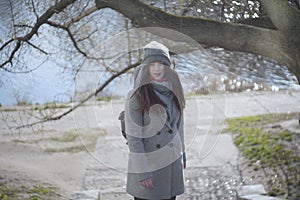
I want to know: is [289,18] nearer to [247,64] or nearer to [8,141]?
[247,64]

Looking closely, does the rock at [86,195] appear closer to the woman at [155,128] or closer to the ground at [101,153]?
the ground at [101,153]

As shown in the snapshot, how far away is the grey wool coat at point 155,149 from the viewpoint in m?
1.57

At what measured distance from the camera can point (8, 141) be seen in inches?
122

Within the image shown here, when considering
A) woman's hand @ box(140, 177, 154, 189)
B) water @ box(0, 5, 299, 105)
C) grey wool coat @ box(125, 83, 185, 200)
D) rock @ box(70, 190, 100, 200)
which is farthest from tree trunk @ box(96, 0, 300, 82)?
rock @ box(70, 190, 100, 200)

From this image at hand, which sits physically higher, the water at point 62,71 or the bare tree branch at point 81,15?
the bare tree branch at point 81,15

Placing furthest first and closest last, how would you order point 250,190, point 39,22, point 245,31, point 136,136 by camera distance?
point 250,190
point 39,22
point 245,31
point 136,136

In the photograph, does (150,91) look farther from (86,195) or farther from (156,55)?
(86,195)

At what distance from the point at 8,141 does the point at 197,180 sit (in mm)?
1180

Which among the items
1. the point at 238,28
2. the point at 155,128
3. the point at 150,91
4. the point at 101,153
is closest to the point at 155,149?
the point at 155,128

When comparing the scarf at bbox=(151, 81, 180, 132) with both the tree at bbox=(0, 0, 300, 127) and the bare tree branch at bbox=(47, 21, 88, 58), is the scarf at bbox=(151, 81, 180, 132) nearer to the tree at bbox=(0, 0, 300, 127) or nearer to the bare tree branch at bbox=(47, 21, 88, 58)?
the tree at bbox=(0, 0, 300, 127)

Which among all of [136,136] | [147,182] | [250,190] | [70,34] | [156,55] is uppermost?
[156,55]

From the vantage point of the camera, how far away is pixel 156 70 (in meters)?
1.60

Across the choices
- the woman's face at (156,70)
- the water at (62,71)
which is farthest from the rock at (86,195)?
the woman's face at (156,70)

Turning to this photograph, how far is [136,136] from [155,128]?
0.07 m
